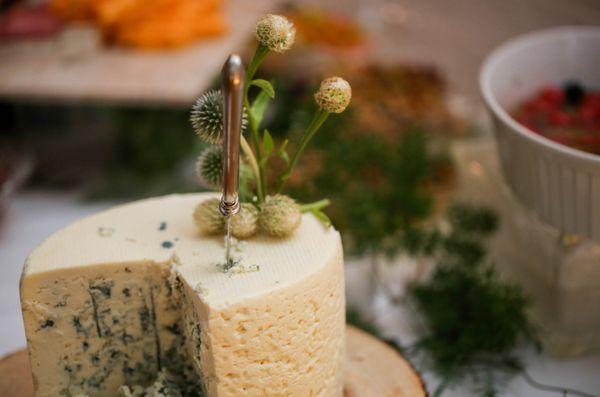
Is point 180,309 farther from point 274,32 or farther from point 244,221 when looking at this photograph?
point 274,32

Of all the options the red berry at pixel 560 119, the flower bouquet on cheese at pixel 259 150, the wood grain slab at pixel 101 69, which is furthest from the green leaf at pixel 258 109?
the wood grain slab at pixel 101 69

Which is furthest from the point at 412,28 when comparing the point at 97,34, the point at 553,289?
the point at 553,289

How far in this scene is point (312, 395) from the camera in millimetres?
1161

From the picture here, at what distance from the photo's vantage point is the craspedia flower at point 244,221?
3.69 feet

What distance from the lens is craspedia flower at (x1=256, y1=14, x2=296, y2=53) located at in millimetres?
991

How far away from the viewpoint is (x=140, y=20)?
237cm

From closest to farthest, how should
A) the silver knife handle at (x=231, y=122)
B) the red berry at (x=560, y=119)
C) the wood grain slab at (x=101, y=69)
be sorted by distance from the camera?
the silver knife handle at (x=231, y=122)
the red berry at (x=560, y=119)
the wood grain slab at (x=101, y=69)

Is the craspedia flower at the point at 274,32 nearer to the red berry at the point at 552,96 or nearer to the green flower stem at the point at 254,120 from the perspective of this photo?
the green flower stem at the point at 254,120

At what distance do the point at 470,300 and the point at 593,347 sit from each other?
30 cm

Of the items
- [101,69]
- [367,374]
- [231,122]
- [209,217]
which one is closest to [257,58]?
[231,122]

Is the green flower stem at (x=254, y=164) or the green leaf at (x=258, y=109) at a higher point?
the green leaf at (x=258, y=109)

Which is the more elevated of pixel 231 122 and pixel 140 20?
pixel 231 122

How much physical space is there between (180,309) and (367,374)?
37 cm

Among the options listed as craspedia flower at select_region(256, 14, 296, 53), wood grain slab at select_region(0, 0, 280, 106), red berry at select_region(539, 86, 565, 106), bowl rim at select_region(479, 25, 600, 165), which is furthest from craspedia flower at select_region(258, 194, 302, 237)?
wood grain slab at select_region(0, 0, 280, 106)
